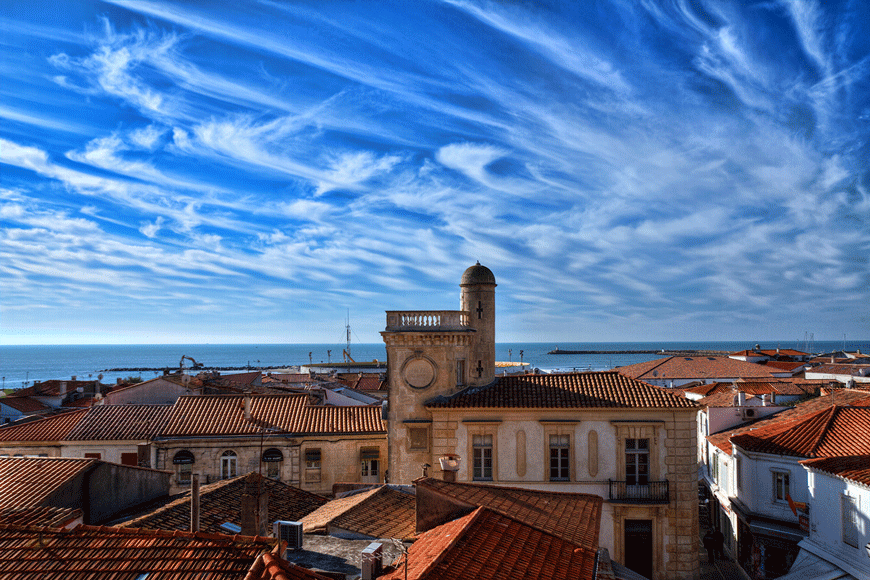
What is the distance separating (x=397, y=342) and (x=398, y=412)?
330cm

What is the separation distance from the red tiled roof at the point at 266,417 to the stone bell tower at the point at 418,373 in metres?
6.28

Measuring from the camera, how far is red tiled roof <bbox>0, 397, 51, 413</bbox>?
63.2 m

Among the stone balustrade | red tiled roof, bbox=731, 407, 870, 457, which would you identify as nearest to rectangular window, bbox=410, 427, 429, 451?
the stone balustrade

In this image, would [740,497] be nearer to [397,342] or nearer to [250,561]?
[397,342]

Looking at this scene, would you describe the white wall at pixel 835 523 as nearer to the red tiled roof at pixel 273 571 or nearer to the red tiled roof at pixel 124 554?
the red tiled roof at pixel 273 571

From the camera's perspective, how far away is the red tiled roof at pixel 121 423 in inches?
1403

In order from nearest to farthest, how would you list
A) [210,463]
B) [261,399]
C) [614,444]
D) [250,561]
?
[250,561]
[614,444]
[210,463]
[261,399]

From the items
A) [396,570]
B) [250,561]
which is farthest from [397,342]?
[250,561]

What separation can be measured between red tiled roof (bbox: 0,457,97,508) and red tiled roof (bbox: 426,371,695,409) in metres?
14.4

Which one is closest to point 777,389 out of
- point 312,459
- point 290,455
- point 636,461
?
point 636,461

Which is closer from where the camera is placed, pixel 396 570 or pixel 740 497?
pixel 396 570

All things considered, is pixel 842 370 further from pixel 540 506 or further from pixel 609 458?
pixel 540 506

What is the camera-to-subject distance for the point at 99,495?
2123cm

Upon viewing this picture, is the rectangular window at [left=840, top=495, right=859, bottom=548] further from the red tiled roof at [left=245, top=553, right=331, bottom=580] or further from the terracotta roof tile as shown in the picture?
the red tiled roof at [left=245, top=553, right=331, bottom=580]
